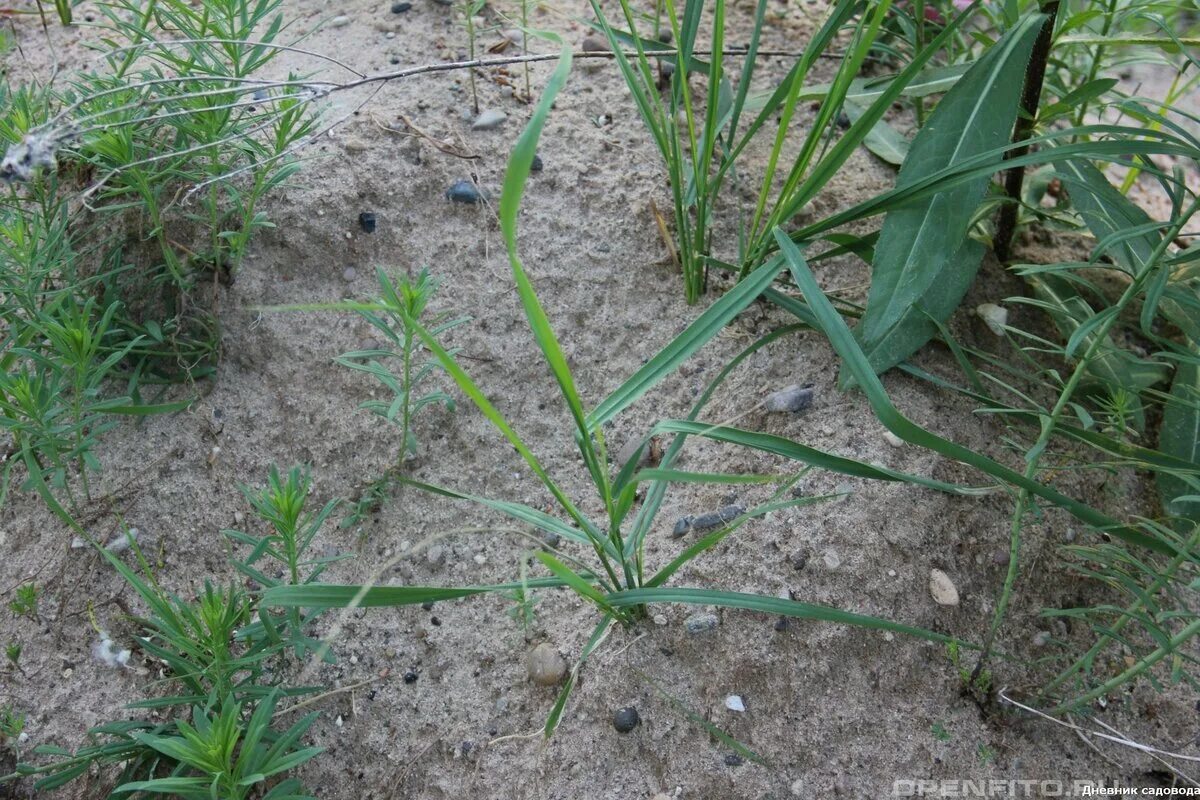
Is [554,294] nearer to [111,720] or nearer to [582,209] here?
[582,209]

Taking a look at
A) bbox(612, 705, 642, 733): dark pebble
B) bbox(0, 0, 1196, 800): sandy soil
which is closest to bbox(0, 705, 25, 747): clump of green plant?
bbox(0, 0, 1196, 800): sandy soil

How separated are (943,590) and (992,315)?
60cm

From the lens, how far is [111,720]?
5.07 feet

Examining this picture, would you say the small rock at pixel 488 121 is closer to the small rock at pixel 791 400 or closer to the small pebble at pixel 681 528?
the small rock at pixel 791 400

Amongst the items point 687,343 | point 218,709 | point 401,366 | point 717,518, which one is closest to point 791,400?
point 717,518

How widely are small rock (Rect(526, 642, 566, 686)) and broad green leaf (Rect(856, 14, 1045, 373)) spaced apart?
0.74 meters

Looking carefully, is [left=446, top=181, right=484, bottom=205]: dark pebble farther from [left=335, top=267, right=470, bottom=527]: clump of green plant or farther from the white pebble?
the white pebble

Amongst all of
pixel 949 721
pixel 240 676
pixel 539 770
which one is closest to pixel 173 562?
pixel 240 676

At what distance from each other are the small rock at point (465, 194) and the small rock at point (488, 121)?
191 millimetres

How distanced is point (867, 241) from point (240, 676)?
135cm

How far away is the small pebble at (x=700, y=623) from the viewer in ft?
5.04

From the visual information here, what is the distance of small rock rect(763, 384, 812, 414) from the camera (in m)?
1.73

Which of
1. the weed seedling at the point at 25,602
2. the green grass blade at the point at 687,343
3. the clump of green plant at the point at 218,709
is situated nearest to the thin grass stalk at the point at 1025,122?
the green grass blade at the point at 687,343

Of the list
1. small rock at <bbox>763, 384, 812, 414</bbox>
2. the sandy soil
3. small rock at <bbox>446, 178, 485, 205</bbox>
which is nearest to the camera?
the sandy soil
